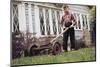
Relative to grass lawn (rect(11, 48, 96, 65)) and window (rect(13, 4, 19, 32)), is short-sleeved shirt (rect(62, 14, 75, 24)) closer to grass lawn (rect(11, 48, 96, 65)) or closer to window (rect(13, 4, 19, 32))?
grass lawn (rect(11, 48, 96, 65))

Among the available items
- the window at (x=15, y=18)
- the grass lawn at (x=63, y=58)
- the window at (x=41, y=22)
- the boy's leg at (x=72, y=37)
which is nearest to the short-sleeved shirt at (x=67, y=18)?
the boy's leg at (x=72, y=37)

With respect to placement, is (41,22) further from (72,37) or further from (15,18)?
(72,37)

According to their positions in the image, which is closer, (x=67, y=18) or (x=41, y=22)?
(x=41, y=22)

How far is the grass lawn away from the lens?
185cm

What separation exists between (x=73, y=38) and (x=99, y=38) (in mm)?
348

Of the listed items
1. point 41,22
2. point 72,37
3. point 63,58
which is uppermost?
point 41,22

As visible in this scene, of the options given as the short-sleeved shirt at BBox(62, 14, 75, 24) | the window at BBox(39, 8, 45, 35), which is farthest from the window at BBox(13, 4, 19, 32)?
the short-sleeved shirt at BBox(62, 14, 75, 24)

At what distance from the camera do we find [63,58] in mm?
1998

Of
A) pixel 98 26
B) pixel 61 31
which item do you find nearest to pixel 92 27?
pixel 98 26

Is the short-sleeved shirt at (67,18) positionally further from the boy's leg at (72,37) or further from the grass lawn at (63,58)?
the grass lawn at (63,58)

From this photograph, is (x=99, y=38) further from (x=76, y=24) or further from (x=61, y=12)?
(x=61, y=12)

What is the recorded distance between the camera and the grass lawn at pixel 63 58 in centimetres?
185

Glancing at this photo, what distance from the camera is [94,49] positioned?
214 centimetres

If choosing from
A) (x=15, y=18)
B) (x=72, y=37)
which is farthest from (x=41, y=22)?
(x=72, y=37)
